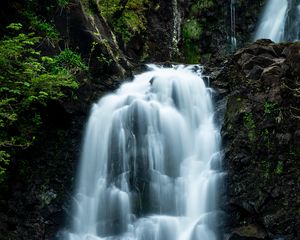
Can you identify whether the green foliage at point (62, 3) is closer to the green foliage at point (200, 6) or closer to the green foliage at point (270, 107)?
the green foliage at point (270, 107)

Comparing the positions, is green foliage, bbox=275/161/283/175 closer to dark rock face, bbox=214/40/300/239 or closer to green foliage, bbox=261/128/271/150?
dark rock face, bbox=214/40/300/239

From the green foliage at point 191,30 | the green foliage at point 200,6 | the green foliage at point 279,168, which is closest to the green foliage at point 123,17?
the green foliage at point 191,30

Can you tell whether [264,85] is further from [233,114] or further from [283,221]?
[283,221]

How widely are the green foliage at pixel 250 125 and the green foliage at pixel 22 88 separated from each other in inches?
143

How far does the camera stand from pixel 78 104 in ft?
32.5

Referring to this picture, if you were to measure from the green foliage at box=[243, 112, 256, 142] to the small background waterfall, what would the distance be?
23.3ft

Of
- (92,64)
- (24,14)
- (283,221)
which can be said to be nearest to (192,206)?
(283,221)

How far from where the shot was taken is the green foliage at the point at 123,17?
13664mm

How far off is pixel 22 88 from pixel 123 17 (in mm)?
6599

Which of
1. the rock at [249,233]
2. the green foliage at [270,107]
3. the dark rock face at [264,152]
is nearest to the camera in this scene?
the rock at [249,233]

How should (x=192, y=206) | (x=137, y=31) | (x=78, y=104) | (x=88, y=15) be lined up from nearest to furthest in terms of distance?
(x=192, y=206), (x=78, y=104), (x=88, y=15), (x=137, y=31)

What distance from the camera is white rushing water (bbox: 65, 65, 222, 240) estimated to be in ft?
27.8

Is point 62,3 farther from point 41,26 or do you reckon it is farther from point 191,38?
point 191,38

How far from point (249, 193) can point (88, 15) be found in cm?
654
